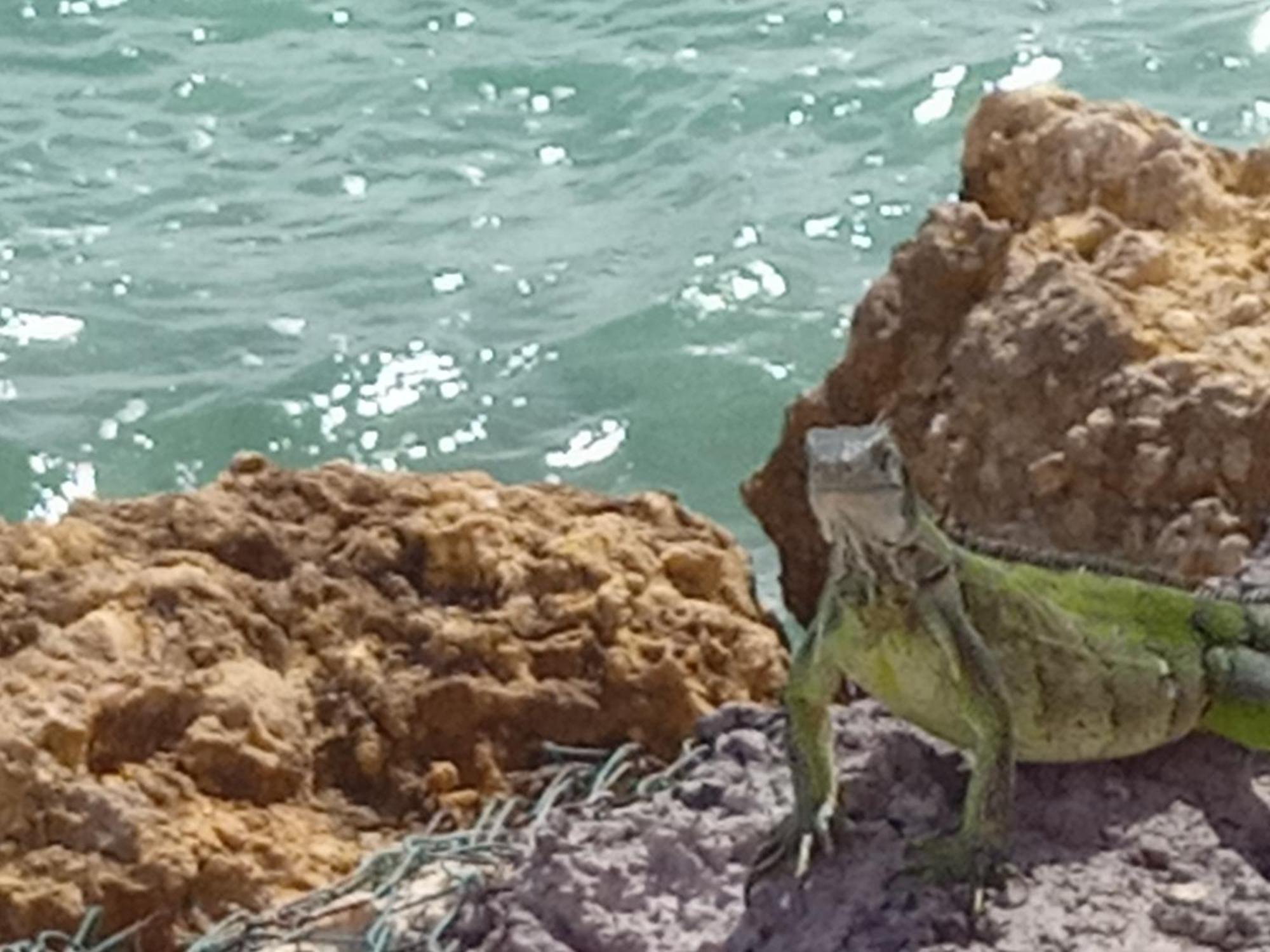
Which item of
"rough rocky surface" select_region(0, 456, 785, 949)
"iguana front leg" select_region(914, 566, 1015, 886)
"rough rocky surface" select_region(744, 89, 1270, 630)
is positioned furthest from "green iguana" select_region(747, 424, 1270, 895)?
"rough rocky surface" select_region(0, 456, 785, 949)

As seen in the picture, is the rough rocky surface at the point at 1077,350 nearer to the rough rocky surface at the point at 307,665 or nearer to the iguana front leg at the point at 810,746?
the rough rocky surface at the point at 307,665

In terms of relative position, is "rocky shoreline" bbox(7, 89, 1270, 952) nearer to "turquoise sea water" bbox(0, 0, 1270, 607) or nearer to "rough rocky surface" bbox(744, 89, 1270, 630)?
"rough rocky surface" bbox(744, 89, 1270, 630)

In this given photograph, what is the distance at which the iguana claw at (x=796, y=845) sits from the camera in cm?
354

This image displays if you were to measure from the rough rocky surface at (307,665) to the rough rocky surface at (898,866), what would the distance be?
61cm

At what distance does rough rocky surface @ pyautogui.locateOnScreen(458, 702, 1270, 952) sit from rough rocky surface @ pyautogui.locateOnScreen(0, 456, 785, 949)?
0.61 meters

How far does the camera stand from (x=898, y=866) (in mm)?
3482

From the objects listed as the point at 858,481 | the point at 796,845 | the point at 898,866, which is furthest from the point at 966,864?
the point at 858,481

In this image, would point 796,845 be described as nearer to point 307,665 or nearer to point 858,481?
point 858,481

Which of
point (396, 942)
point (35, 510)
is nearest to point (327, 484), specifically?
point (396, 942)

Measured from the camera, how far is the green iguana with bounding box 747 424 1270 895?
11.0 ft

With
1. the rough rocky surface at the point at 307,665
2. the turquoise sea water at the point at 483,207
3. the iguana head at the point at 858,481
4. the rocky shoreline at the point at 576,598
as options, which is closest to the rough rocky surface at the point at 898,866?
the rocky shoreline at the point at 576,598

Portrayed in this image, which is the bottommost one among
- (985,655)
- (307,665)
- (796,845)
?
(307,665)

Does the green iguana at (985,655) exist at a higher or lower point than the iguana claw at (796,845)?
higher

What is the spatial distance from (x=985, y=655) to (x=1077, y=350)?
4.09 feet
